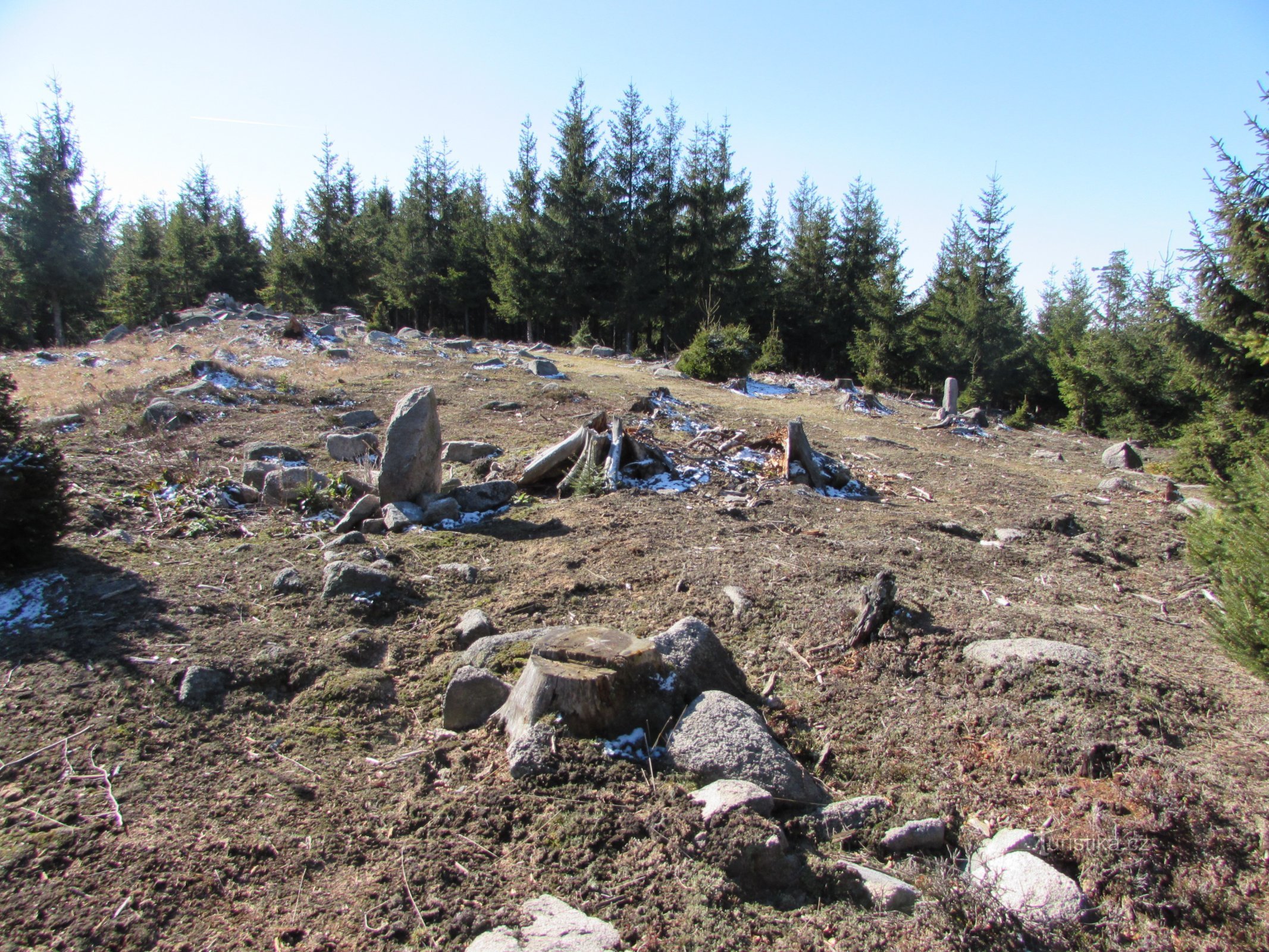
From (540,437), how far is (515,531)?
137 inches

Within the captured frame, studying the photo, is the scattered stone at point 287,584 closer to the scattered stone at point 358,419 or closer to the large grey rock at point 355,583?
the large grey rock at point 355,583

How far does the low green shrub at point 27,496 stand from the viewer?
4.47m

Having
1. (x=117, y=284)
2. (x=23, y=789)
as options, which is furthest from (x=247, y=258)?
(x=23, y=789)

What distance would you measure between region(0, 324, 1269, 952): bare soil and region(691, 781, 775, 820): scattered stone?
64 mm

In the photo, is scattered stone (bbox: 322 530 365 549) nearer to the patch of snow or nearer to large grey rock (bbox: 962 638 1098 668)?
the patch of snow

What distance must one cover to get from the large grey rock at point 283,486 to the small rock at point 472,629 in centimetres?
312

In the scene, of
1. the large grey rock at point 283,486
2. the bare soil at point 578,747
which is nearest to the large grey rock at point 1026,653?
the bare soil at point 578,747

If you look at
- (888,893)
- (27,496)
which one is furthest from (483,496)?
(888,893)

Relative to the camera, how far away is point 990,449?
13242 mm

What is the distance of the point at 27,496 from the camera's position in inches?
181

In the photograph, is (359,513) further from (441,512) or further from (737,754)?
(737,754)

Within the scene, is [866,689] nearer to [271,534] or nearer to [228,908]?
[228,908]

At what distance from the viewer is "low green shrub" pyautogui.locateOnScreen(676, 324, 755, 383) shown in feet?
58.4

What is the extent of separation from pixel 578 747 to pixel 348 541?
3347mm
